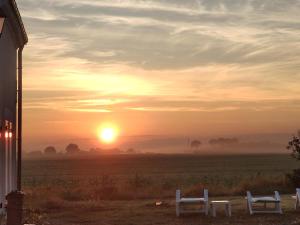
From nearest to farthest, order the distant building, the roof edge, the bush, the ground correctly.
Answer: the roof edge, the distant building, the ground, the bush

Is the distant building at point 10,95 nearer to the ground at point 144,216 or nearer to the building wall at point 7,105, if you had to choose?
the building wall at point 7,105

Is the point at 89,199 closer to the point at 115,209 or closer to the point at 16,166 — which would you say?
the point at 115,209

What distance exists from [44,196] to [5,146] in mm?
9045

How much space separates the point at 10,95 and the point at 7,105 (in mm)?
807

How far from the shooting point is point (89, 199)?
27.3 m

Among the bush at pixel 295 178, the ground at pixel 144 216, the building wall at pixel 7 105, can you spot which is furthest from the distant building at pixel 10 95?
the bush at pixel 295 178

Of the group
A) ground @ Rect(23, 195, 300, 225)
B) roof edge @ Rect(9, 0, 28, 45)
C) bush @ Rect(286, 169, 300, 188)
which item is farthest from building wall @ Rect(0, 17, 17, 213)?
bush @ Rect(286, 169, 300, 188)

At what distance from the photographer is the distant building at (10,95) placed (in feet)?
57.0

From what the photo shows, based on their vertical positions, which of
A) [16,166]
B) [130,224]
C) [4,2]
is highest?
[4,2]

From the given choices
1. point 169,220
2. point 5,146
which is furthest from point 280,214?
point 5,146

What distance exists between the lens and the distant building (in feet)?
57.0

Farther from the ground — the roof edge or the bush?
the roof edge

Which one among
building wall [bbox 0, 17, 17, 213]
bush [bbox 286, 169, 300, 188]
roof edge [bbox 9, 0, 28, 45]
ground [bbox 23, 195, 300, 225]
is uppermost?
roof edge [bbox 9, 0, 28, 45]

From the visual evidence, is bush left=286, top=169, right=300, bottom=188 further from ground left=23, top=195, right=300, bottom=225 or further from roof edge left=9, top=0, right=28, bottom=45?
roof edge left=9, top=0, right=28, bottom=45
